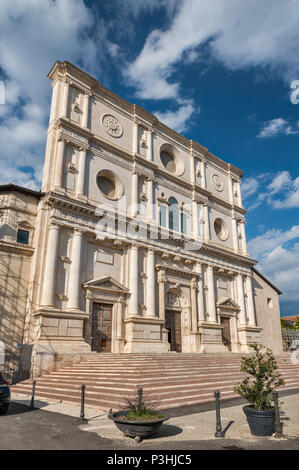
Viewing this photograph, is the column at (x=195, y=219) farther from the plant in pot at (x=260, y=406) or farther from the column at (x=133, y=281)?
the plant in pot at (x=260, y=406)

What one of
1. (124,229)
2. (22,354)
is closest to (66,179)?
(124,229)

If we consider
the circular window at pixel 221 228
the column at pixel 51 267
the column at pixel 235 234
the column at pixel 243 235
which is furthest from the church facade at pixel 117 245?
the column at pixel 243 235

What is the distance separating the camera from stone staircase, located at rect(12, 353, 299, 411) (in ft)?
41.6

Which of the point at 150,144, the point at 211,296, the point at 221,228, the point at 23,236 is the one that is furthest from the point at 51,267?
the point at 221,228

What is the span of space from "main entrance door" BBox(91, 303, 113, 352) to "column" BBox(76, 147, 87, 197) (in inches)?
304

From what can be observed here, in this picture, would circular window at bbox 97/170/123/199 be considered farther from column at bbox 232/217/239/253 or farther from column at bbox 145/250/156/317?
column at bbox 232/217/239/253

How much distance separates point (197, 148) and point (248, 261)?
41.3 feet

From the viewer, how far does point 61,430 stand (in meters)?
8.52

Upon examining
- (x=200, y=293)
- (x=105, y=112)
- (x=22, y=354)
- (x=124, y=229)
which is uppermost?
(x=105, y=112)

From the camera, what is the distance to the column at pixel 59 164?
22.4 meters

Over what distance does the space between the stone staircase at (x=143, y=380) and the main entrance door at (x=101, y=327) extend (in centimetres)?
207

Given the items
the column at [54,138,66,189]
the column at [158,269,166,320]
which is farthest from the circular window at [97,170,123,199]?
the column at [158,269,166,320]

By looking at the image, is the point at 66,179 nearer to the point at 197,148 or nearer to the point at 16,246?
the point at 16,246

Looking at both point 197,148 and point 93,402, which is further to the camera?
point 197,148
